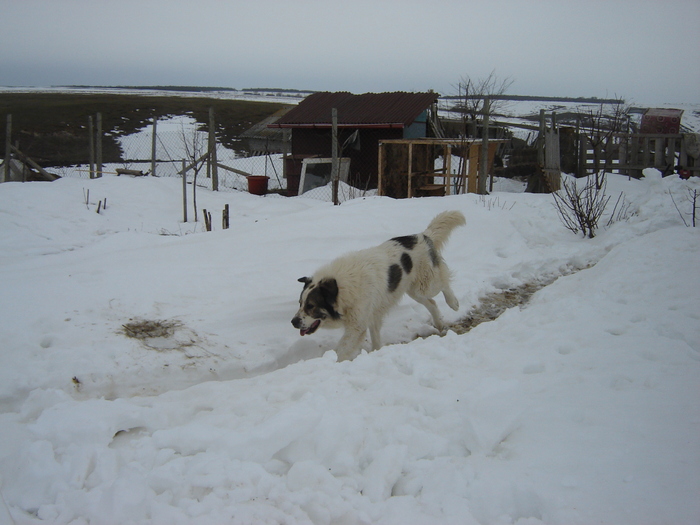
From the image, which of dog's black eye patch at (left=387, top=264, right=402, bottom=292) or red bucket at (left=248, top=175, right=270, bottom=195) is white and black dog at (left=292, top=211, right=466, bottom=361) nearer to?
dog's black eye patch at (left=387, top=264, right=402, bottom=292)

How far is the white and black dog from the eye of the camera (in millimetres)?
5117

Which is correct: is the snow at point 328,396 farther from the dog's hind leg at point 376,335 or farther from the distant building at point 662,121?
the distant building at point 662,121

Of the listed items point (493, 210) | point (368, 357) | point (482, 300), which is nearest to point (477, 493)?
point (368, 357)

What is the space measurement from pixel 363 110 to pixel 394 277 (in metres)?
15.7

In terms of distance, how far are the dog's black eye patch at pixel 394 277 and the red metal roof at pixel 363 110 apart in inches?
551

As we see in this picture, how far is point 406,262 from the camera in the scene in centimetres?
580

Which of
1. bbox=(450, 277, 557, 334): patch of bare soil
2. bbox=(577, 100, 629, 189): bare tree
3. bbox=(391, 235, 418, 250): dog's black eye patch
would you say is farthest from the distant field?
bbox=(450, 277, 557, 334): patch of bare soil

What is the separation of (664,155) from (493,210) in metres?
10.00

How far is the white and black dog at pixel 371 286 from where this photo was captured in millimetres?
5117

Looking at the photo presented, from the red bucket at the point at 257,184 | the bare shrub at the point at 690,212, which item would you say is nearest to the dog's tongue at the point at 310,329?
the bare shrub at the point at 690,212

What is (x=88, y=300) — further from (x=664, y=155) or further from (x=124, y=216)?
(x=664, y=155)

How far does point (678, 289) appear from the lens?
16.5ft

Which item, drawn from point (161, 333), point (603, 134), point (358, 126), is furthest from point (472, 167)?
point (161, 333)

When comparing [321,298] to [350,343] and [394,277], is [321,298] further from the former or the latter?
[394,277]
